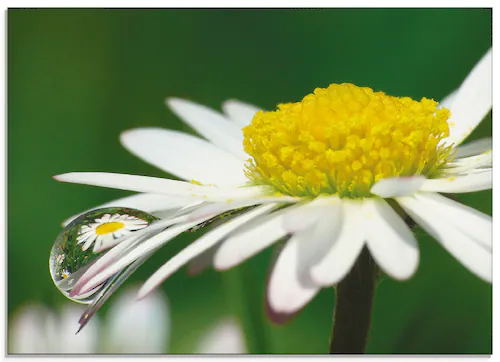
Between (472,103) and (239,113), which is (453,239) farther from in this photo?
(239,113)

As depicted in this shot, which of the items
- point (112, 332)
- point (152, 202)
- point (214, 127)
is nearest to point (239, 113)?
point (214, 127)

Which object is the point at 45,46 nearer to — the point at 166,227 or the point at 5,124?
the point at 5,124

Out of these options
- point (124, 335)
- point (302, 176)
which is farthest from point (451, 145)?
point (124, 335)

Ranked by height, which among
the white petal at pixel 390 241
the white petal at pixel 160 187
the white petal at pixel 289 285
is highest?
the white petal at pixel 160 187

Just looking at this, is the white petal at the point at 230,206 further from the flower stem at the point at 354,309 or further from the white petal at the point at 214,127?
the white petal at the point at 214,127

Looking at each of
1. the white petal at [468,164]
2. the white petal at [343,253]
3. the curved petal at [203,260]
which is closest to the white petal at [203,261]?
the curved petal at [203,260]

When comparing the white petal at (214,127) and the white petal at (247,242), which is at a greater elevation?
the white petal at (214,127)
